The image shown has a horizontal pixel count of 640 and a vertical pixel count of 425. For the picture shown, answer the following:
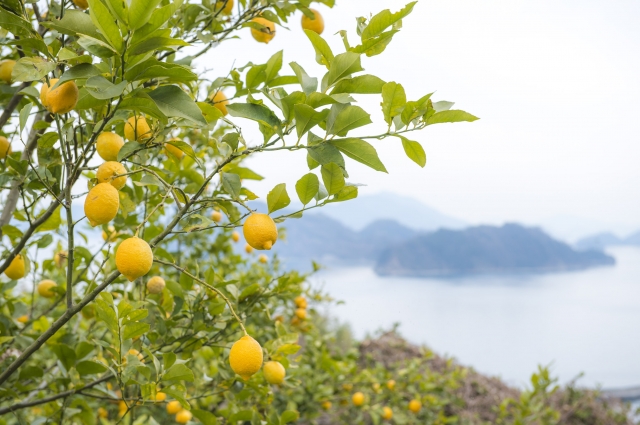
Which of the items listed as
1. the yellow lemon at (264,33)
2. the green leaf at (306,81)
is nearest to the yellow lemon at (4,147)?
the yellow lemon at (264,33)

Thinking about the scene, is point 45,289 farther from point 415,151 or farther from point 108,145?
point 415,151

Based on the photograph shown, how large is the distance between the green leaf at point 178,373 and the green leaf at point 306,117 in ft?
1.14

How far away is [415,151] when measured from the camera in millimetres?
504

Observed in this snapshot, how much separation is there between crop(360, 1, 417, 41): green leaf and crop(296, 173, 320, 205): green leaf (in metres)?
0.16

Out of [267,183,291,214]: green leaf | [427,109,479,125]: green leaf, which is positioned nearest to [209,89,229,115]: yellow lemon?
[267,183,291,214]: green leaf

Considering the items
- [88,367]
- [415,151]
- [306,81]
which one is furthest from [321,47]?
[88,367]

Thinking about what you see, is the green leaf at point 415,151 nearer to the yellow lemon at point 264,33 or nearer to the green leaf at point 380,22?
the green leaf at point 380,22

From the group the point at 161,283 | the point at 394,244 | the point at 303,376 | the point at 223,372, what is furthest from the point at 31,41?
the point at 394,244

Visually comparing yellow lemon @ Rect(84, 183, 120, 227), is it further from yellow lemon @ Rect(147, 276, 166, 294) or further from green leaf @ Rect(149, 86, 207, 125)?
yellow lemon @ Rect(147, 276, 166, 294)

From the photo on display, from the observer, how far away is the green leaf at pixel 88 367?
784 mm

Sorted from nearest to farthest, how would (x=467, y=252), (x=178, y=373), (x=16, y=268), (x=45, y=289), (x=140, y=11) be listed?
(x=140, y=11) < (x=178, y=373) < (x=16, y=268) < (x=45, y=289) < (x=467, y=252)

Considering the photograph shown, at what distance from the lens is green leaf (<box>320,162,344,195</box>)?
505 mm

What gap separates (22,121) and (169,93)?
0.25 m

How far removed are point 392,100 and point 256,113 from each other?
0.47ft
